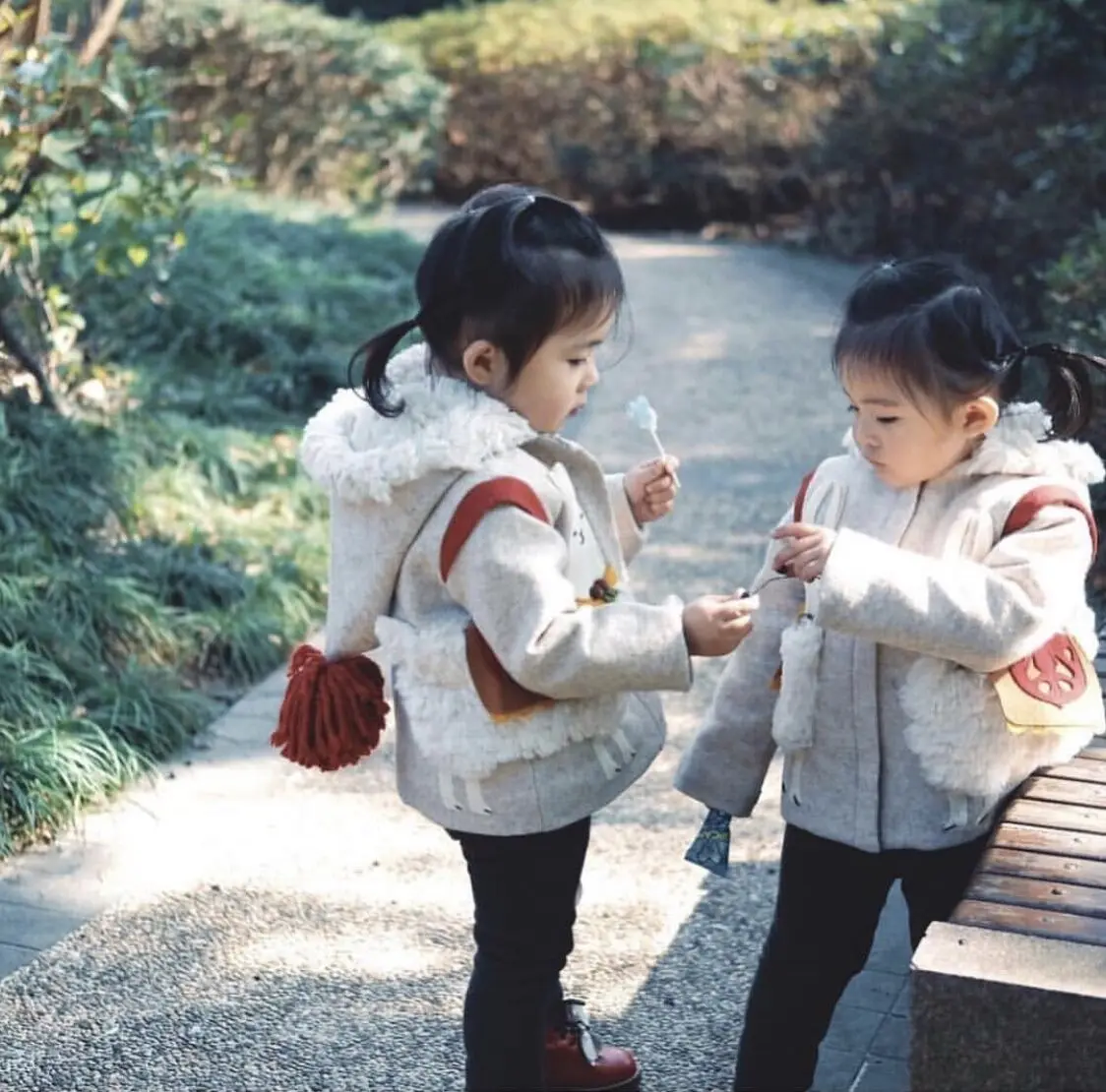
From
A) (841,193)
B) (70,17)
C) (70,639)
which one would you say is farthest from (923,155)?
(70,639)

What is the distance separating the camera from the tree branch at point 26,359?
213 inches

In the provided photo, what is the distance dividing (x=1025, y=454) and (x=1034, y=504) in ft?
0.22

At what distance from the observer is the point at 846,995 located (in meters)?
3.00

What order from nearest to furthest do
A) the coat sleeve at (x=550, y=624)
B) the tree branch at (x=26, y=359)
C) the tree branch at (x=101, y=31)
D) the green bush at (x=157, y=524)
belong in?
the coat sleeve at (x=550, y=624)
the green bush at (x=157, y=524)
the tree branch at (x=26, y=359)
the tree branch at (x=101, y=31)

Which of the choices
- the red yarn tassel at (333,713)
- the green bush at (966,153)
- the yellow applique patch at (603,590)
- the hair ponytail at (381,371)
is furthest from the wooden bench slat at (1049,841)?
the green bush at (966,153)

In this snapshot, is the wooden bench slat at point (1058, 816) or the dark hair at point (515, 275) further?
the wooden bench slat at point (1058, 816)

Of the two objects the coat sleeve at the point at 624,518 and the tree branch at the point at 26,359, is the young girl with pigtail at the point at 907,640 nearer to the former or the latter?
the coat sleeve at the point at 624,518

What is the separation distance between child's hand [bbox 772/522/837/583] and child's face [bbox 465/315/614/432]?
1.04 feet

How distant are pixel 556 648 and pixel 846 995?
1211 millimetres

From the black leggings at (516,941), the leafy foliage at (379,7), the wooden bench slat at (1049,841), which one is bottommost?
the leafy foliage at (379,7)

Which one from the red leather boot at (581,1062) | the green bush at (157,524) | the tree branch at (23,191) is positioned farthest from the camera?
the tree branch at (23,191)

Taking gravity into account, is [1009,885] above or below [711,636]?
below

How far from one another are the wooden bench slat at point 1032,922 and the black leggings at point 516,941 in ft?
1.73

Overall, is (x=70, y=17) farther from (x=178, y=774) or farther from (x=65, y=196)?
(x=178, y=774)
